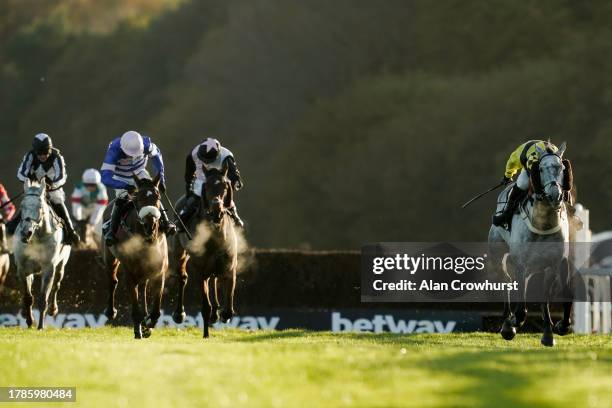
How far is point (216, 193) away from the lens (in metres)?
13.5

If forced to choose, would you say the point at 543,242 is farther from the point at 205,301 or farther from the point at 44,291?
→ the point at 44,291

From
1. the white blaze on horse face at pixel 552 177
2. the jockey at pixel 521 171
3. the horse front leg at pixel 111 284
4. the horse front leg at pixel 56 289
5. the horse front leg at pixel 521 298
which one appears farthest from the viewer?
the horse front leg at pixel 56 289

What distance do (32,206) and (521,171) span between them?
6.37 metres

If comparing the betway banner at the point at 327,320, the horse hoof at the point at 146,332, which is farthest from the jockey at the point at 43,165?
the betway banner at the point at 327,320

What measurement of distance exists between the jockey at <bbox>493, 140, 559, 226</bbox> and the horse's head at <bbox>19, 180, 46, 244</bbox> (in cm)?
594

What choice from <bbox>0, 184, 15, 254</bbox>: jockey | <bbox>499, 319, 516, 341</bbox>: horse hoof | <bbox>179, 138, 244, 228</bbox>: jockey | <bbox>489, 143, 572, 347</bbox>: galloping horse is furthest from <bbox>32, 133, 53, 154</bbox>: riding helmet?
<bbox>499, 319, 516, 341</bbox>: horse hoof

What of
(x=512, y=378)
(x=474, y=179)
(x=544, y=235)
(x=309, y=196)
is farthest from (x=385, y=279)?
(x=309, y=196)

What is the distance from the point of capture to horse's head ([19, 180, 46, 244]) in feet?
51.2

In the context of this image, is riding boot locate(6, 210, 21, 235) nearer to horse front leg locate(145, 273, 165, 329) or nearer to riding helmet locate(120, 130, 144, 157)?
riding helmet locate(120, 130, 144, 157)

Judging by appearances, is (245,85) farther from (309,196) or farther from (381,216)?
(381,216)

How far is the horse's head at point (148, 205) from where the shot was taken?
13.2m

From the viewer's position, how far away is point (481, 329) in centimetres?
1945

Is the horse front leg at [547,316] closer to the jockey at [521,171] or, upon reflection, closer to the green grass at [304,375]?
the jockey at [521,171]

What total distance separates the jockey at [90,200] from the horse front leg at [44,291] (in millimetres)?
6296
